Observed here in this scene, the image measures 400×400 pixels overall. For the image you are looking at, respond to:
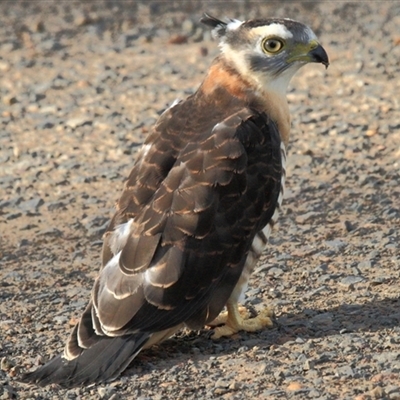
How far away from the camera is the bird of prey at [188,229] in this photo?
20.7 feet

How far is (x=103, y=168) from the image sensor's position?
34.3 feet

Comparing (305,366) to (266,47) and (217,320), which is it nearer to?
(217,320)

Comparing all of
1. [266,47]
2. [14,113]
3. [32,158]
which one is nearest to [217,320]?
[266,47]

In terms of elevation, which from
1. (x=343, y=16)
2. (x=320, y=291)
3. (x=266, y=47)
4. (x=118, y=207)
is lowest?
(x=343, y=16)

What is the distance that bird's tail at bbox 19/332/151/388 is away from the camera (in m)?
6.21

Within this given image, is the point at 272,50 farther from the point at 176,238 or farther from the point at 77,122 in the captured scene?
the point at 77,122

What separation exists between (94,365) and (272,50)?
8.47ft

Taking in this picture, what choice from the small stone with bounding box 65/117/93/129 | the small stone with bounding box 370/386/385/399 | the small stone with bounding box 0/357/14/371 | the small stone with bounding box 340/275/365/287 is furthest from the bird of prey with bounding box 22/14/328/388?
the small stone with bounding box 65/117/93/129

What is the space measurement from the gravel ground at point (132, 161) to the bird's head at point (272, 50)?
1440 millimetres

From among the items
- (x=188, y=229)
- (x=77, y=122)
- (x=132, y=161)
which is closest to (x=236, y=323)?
(x=188, y=229)

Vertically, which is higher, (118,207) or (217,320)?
(118,207)

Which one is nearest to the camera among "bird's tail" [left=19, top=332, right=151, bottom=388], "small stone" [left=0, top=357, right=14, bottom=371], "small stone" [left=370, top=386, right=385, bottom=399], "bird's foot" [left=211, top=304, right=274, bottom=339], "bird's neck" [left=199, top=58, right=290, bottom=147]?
"small stone" [left=370, top=386, right=385, bottom=399]

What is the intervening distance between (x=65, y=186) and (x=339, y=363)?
4.49m

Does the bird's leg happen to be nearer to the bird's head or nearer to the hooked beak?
the bird's head
